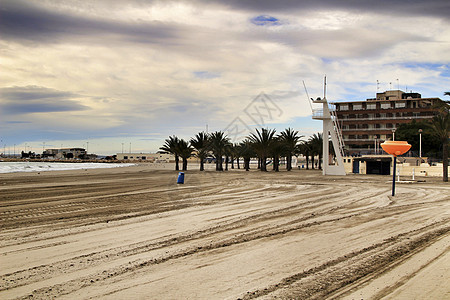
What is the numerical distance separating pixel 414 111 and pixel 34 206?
87.2m

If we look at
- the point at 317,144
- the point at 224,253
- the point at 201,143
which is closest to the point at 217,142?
the point at 201,143

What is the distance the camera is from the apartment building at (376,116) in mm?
85750

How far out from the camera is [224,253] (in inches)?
278

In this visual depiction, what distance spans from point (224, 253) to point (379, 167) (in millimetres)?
41835

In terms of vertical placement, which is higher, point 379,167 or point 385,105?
point 385,105

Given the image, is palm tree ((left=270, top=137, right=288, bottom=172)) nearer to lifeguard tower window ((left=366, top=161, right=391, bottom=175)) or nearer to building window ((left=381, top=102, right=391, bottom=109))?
lifeguard tower window ((left=366, top=161, right=391, bottom=175))

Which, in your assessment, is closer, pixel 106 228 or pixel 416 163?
pixel 106 228

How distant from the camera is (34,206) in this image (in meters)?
13.6

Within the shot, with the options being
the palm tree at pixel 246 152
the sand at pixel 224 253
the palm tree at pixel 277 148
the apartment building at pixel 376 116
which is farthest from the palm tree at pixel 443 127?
the apartment building at pixel 376 116

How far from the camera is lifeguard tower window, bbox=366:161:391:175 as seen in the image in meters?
43.8

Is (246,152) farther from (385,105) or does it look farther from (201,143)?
(385,105)

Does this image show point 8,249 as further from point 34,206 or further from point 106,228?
point 34,206

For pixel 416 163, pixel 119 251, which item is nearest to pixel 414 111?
pixel 416 163

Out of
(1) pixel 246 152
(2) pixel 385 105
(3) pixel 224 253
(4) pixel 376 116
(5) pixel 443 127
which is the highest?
(2) pixel 385 105
